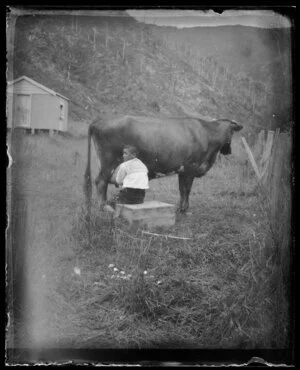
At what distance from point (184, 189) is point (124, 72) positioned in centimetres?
112

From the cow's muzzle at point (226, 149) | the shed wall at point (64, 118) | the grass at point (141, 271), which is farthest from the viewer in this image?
the cow's muzzle at point (226, 149)

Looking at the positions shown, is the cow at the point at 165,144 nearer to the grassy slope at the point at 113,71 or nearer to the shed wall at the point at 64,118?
the grassy slope at the point at 113,71

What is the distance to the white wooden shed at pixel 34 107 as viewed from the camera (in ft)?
9.89

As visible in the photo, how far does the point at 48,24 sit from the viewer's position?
10.1ft

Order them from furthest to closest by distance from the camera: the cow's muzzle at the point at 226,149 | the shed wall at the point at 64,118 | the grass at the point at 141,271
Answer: the cow's muzzle at the point at 226,149 → the shed wall at the point at 64,118 → the grass at the point at 141,271

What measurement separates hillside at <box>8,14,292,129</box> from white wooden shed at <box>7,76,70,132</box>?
0.23 feet

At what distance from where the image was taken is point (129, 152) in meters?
3.05

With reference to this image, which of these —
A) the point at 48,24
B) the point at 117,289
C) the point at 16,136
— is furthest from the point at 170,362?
the point at 48,24

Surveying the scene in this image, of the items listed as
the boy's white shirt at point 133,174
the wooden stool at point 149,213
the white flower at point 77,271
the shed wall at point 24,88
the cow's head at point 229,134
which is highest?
the shed wall at point 24,88

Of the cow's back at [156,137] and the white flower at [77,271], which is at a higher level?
the cow's back at [156,137]

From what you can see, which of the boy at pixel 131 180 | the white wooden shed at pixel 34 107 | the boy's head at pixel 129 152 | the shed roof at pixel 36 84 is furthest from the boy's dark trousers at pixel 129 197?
the shed roof at pixel 36 84

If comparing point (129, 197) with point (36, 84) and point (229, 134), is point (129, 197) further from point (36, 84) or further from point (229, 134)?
point (36, 84)

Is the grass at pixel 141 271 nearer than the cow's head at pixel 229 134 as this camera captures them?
Yes

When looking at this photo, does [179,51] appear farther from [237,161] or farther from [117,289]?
[117,289]
